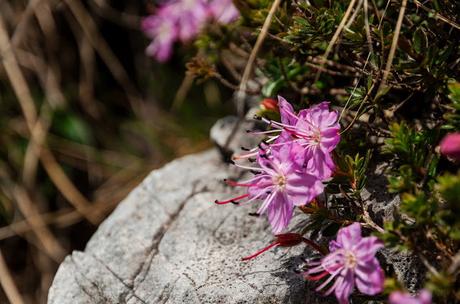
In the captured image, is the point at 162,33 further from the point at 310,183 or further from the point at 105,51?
the point at 310,183

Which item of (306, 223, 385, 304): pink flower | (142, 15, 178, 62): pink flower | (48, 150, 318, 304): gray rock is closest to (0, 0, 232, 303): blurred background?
(142, 15, 178, 62): pink flower

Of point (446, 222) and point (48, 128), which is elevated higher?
point (446, 222)

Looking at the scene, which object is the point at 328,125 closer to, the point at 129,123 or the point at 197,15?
the point at 197,15

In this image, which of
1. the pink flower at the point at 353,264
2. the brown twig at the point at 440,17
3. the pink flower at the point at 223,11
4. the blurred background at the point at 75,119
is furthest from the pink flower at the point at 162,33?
the pink flower at the point at 353,264

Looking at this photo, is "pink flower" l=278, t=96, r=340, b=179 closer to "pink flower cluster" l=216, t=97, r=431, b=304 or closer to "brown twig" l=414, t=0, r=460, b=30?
"pink flower cluster" l=216, t=97, r=431, b=304

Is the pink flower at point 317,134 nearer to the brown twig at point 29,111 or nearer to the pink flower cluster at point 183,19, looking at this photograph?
the pink flower cluster at point 183,19

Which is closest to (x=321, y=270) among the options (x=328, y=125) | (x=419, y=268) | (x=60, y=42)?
(x=419, y=268)
